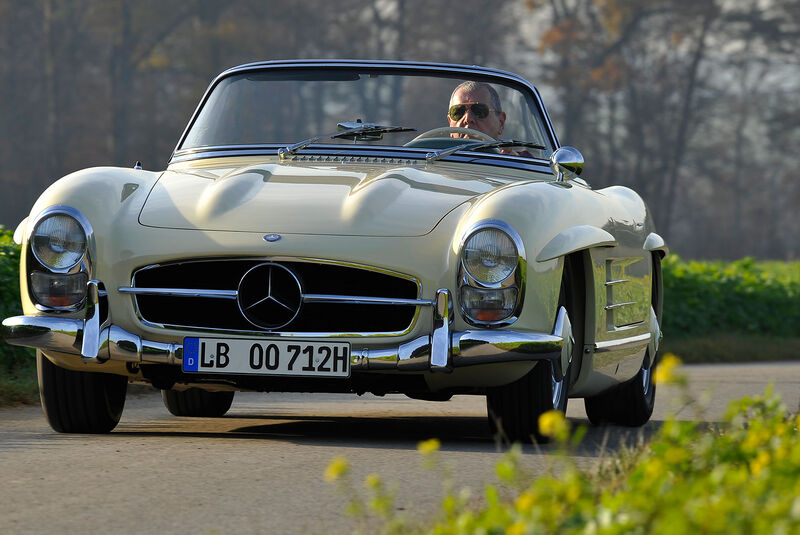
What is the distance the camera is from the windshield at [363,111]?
275 inches

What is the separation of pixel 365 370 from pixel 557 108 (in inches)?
1715

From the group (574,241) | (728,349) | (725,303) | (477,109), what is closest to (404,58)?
(725,303)

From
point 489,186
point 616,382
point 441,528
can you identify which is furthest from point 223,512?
point 616,382

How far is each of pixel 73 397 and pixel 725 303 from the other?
1555 cm

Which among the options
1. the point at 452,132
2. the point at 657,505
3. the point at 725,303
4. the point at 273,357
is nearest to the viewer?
the point at 657,505

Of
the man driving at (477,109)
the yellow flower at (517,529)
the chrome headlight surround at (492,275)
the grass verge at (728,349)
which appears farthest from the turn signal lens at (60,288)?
the grass verge at (728,349)

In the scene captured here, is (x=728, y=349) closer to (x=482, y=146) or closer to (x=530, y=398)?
(x=482, y=146)

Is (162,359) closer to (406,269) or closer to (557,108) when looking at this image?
(406,269)

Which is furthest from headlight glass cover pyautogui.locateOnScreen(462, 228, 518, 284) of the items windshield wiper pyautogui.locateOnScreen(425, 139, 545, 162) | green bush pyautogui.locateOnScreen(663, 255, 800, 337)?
green bush pyautogui.locateOnScreen(663, 255, 800, 337)

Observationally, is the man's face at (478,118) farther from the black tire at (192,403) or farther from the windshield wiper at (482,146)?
the black tire at (192,403)

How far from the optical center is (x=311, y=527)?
374 cm

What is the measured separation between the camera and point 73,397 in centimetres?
571

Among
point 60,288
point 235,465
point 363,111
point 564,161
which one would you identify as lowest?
point 235,465

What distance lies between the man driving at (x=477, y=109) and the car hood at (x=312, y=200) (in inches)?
45.0
